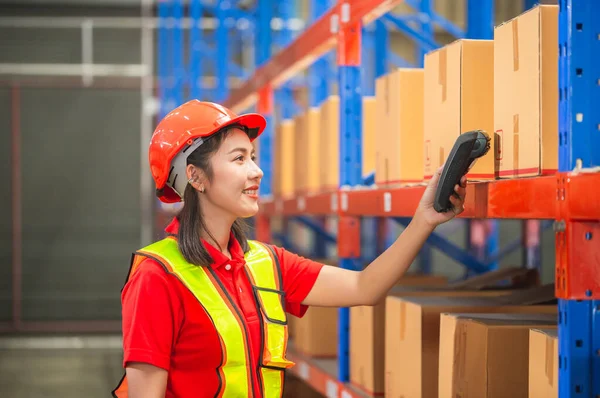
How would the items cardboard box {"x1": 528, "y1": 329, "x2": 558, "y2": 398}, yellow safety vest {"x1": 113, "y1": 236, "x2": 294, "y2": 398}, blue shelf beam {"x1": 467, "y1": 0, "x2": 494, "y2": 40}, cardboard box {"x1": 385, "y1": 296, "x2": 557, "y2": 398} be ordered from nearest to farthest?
cardboard box {"x1": 528, "y1": 329, "x2": 558, "y2": 398}
yellow safety vest {"x1": 113, "y1": 236, "x2": 294, "y2": 398}
cardboard box {"x1": 385, "y1": 296, "x2": 557, "y2": 398}
blue shelf beam {"x1": 467, "y1": 0, "x2": 494, "y2": 40}

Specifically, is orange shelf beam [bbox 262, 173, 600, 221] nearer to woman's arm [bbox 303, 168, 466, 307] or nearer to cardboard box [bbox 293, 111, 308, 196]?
woman's arm [bbox 303, 168, 466, 307]

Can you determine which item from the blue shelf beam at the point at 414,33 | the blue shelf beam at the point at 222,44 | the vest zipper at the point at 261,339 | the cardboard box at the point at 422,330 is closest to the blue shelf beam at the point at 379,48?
the blue shelf beam at the point at 414,33

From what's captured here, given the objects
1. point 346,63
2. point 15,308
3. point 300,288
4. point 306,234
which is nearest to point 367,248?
point 306,234

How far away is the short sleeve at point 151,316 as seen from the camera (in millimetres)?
2613

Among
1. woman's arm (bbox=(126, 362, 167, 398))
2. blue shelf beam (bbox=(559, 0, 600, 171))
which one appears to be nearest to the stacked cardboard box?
woman's arm (bbox=(126, 362, 167, 398))

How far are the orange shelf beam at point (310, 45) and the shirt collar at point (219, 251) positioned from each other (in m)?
1.33

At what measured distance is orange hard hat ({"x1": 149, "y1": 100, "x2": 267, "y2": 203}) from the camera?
2.83 meters

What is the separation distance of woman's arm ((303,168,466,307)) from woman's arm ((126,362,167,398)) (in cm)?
72

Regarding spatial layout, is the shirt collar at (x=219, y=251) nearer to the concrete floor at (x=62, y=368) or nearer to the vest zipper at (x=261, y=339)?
the vest zipper at (x=261, y=339)

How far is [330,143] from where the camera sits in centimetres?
537

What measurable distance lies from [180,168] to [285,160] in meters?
3.75

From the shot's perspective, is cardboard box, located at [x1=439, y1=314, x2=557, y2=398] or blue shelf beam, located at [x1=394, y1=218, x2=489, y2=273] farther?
blue shelf beam, located at [x1=394, y1=218, x2=489, y2=273]

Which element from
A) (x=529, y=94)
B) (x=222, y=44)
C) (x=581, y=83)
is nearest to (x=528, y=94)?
(x=529, y=94)

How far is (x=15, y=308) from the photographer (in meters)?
13.9
